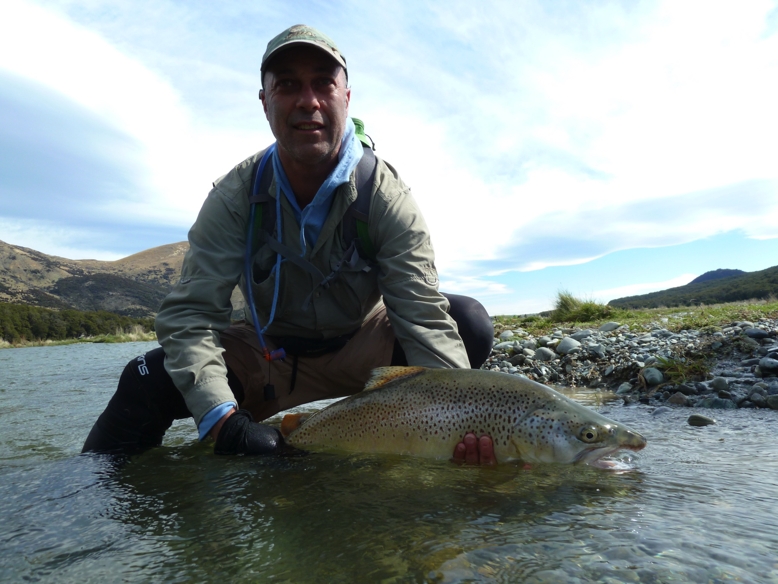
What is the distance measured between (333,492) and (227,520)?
479mm

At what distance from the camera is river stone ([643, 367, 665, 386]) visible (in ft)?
17.5

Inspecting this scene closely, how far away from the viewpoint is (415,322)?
3.45 metres

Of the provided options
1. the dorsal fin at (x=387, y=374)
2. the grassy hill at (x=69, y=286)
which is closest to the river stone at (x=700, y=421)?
the dorsal fin at (x=387, y=374)

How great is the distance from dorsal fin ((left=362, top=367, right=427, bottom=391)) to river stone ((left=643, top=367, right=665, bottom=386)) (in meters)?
3.34

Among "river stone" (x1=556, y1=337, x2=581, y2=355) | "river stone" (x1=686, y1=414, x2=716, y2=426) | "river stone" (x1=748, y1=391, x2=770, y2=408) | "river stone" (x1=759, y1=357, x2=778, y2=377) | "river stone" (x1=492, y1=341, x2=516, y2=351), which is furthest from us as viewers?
"river stone" (x1=492, y1=341, x2=516, y2=351)

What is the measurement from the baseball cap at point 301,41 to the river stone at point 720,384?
422 cm

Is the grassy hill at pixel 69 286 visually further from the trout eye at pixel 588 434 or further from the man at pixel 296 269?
the trout eye at pixel 588 434

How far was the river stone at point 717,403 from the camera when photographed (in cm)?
439

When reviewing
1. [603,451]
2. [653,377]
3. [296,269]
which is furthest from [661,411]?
[296,269]

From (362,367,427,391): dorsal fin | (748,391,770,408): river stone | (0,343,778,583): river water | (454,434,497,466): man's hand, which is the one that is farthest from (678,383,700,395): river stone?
(362,367,427,391): dorsal fin

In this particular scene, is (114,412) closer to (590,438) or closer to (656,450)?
(590,438)

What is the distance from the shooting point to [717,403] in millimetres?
4465

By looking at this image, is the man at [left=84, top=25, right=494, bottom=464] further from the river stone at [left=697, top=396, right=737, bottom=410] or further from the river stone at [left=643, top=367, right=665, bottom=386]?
the river stone at [left=643, top=367, right=665, bottom=386]

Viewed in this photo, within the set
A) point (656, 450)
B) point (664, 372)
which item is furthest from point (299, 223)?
point (664, 372)
